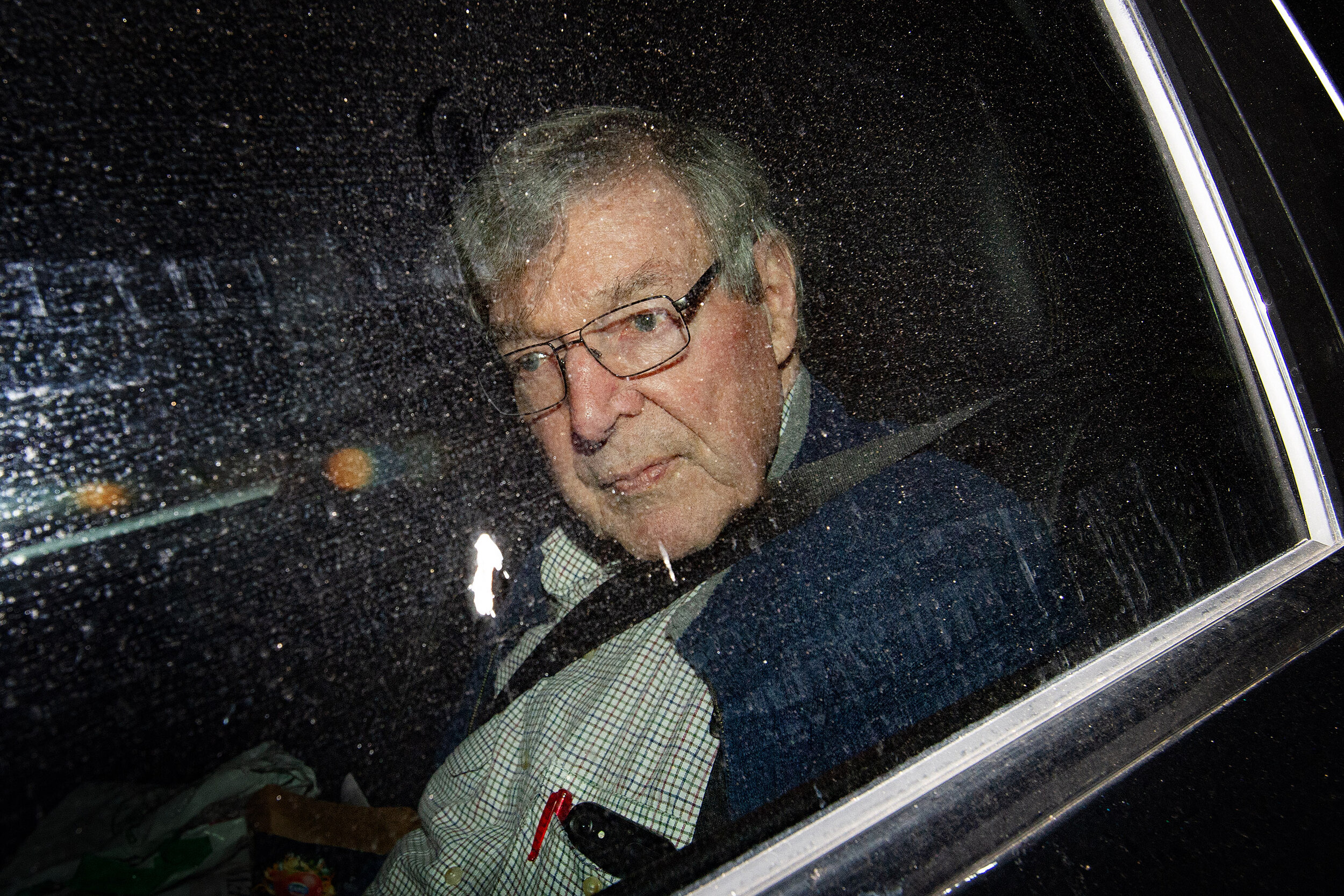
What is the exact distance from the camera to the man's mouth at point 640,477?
75cm

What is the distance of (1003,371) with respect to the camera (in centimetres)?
95

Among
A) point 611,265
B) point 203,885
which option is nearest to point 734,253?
point 611,265

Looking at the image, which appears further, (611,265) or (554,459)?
(611,265)

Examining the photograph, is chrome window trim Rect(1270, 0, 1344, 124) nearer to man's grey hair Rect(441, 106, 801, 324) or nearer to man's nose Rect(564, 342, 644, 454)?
man's grey hair Rect(441, 106, 801, 324)

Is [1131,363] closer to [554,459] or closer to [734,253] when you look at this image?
[734,253]

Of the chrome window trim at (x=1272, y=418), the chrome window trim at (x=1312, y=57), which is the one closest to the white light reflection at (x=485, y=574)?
the chrome window trim at (x=1272, y=418)

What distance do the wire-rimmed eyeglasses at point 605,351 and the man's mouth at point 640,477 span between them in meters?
0.10

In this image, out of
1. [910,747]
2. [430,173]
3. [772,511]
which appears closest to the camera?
[430,173]

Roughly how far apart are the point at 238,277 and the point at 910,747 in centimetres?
69

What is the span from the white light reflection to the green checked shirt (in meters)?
0.06

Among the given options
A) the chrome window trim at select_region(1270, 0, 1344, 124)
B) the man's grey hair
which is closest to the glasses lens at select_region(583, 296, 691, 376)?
the man's grey hair

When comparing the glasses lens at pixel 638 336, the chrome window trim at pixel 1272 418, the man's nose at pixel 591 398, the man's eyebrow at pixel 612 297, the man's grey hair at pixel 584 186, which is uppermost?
the man's grey hair at pixel 584 186

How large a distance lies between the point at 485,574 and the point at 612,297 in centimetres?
32

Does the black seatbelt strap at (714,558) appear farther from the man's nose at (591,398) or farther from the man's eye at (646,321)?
the man's eye at (646,321)
